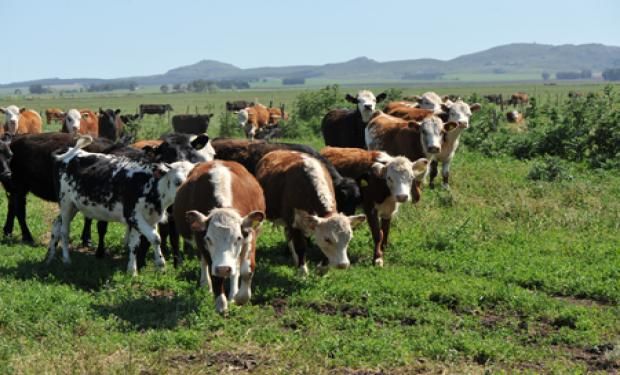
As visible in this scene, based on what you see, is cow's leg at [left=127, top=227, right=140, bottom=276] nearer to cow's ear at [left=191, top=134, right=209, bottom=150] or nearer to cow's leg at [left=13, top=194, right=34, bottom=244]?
cow's ear at [left=191, top=134, right=209, bottom=150]

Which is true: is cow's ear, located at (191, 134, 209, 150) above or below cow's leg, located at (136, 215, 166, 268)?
above

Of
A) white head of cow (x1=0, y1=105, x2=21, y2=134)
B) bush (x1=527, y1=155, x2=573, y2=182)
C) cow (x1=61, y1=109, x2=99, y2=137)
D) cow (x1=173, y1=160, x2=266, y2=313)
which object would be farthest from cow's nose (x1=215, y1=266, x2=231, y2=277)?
white head of cow (x1=0, y1=105, x2=21, y2=134)

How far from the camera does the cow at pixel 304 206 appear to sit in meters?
8.85

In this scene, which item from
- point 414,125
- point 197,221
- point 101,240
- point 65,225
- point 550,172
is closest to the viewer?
point 197,221

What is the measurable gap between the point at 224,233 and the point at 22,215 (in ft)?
19.1

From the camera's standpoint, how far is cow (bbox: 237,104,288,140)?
31703mm

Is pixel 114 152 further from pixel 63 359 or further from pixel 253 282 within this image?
pixel 63 359

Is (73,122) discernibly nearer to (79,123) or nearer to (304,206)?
(79,123)

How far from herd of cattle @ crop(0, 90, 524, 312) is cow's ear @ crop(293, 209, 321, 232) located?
0.01m

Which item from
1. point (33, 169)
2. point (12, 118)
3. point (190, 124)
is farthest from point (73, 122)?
point (190, 124)

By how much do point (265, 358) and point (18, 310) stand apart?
2891 millimetres

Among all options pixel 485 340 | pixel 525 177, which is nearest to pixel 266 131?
pixel 525 177

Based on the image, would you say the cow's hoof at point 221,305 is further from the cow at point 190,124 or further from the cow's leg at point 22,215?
the cow at point 190,124

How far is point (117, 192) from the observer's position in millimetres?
9930
